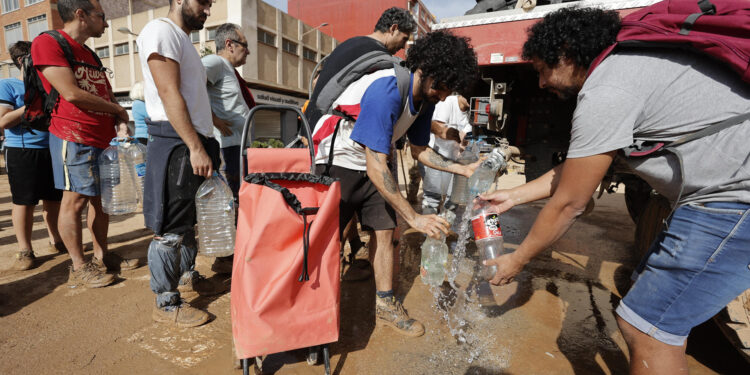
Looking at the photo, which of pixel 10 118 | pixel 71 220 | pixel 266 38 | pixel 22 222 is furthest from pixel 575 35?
pixel 266 38

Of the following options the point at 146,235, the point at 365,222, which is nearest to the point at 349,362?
the point at 365,222

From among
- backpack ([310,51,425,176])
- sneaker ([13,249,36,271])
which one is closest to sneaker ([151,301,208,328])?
backpack ([310,51,425,176])

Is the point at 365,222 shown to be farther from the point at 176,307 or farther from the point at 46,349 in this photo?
the point at 46,349

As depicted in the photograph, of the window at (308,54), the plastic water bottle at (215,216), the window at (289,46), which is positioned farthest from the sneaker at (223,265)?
the window at (308,54)

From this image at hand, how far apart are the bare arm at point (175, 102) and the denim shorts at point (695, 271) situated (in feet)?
8.18

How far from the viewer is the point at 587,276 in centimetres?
368

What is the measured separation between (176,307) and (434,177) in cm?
329

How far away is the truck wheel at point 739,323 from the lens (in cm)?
190

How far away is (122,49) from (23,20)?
27.3 feet

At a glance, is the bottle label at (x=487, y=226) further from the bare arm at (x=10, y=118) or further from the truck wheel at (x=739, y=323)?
the bare arm at (x=10, y=118)

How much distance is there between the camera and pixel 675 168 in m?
1.36

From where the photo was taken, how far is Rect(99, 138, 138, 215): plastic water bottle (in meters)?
3.06

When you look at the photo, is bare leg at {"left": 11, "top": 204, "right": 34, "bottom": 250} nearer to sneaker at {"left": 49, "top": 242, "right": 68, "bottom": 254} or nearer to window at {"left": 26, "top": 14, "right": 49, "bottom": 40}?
sneaker at {"left": 49, "top": 242, "right": 68, "bottom": 254}

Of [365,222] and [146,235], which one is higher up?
[365,222]
